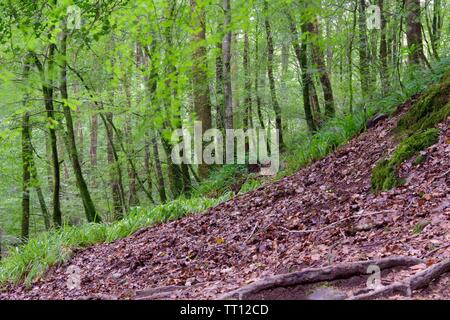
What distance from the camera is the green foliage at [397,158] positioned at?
588 cm

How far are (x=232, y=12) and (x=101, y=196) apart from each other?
11497 millimetres

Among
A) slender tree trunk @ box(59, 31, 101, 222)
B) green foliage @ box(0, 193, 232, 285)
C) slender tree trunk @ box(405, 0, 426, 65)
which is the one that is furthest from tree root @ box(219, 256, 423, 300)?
slender tree trunk @ box(59, 31, 101, 222)

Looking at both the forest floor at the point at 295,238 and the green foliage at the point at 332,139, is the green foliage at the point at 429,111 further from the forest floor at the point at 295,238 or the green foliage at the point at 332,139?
the green foliage at the point at 332,139

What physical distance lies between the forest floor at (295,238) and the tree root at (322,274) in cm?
4

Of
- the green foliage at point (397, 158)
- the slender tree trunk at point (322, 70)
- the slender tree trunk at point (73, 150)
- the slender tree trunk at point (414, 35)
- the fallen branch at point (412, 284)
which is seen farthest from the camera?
the slender tree trunk at point (322, 70)

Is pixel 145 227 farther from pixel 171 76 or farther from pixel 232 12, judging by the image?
pixel 232 12

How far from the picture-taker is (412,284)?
9.82 ft

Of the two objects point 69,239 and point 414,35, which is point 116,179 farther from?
point 414,35

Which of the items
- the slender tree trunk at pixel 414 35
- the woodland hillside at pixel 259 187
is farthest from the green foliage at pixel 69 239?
the slender tree trunk at pixel 414 35

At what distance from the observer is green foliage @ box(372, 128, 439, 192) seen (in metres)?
5.88

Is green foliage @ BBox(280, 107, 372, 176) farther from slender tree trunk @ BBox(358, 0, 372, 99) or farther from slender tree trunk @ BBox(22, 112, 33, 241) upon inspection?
slender tree trunk @ BBox(22, 112, 33, 241)

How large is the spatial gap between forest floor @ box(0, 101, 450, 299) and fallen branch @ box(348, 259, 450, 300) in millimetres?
47

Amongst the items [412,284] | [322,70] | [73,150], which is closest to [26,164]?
[73,150]
